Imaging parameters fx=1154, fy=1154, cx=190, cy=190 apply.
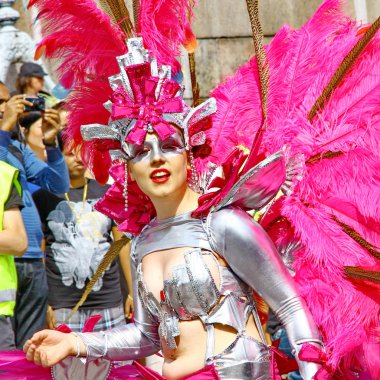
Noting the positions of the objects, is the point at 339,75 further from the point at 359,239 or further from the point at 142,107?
the point at 142,107

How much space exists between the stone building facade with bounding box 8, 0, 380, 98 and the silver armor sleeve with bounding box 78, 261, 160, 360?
4518mm

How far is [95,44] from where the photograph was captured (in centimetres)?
384

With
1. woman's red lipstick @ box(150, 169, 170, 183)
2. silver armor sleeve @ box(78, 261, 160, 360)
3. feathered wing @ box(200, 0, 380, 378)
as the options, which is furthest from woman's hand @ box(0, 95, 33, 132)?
woman's red lipstick @ box(150, 169, 170, 183)

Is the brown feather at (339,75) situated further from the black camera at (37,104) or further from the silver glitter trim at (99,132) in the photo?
the black camera at (37,104)

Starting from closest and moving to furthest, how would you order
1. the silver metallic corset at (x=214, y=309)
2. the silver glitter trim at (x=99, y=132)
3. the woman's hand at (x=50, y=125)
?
the silver metallic corset at (x=214, y=309), the silver glitter trim at (x=99, y=132), the woman's hand at (x=50, y=125)

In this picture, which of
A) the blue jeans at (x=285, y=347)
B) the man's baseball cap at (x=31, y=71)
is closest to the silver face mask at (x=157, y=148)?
the blue jeans at (x=285, y=347)

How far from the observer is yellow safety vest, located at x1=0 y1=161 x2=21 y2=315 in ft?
17.3

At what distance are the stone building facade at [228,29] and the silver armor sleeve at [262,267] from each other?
470 centimetres

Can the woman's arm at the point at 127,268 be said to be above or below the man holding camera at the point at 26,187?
below

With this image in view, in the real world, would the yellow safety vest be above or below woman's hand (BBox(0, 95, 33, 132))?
below

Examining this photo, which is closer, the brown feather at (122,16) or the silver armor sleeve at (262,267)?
the silver armor sleeve at (262,267)

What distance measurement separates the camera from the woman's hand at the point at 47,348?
11.7 feet

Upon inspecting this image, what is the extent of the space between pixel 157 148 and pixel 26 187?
238 centimetres

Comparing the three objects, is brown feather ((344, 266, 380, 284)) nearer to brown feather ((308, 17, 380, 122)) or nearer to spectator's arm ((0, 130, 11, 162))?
brown feather ((308, 17, 380, 122))
